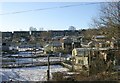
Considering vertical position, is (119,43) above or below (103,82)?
above

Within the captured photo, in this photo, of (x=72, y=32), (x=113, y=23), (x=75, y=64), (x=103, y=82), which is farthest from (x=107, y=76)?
(x=72, y=32)

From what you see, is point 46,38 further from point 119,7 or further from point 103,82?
point 103,82

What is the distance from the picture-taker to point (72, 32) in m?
53.9

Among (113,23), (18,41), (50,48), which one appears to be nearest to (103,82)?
(113,23)

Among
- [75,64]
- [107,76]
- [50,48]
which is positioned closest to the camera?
[107,76]

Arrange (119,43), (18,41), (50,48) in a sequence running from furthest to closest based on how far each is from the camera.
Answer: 1. (18,41)
2. (50,48)
3. (119,43)

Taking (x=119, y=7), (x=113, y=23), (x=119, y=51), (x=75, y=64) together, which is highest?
(x=119, y=7)

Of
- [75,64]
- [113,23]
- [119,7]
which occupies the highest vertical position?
[119,7]

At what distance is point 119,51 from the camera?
39.6 ft

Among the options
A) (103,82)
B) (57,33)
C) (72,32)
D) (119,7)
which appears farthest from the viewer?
(57,33)

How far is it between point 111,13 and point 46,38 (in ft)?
109

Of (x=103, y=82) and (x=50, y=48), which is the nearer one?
(x=103, y=82)

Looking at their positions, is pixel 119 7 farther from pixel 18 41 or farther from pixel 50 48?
pixel 18 41

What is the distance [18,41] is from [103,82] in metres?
36.8
